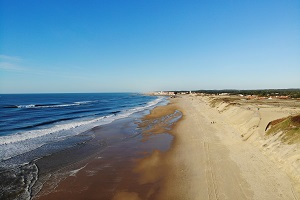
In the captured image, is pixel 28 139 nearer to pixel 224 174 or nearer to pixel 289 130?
pixel 224 174

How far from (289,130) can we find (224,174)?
20.5ft

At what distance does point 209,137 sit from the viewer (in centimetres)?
2125

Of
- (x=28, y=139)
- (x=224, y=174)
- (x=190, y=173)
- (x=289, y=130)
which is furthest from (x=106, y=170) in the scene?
(x=289, y=130)

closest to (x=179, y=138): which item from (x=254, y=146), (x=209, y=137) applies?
(x=209, y=137)

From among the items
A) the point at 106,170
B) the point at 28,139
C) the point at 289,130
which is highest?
the point at 289,130

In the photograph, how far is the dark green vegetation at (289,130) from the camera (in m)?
13.5

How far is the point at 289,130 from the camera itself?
14.4 metres

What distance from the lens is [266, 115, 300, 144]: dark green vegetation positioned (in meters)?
13.5

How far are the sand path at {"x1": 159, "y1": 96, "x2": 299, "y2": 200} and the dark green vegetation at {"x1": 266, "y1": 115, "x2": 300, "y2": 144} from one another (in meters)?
1.91

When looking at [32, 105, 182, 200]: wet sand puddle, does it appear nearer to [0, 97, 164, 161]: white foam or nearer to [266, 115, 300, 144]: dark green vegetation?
[0, 97, 164, 161]: white foam

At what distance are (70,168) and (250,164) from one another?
11.9m

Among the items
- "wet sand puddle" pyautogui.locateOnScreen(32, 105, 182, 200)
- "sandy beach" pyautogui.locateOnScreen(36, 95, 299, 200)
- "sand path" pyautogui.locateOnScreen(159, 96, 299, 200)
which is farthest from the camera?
"wet sand puddle" pyautogui.locateOnScreen(32, 105, 182, 200)

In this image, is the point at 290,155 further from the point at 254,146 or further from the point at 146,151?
the point at 146,151

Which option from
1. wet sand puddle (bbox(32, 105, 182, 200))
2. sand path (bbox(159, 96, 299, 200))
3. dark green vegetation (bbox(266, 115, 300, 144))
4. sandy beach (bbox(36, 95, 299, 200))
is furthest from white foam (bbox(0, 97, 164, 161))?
dark green vegetation (bbox(266, 115, 300, 144))
